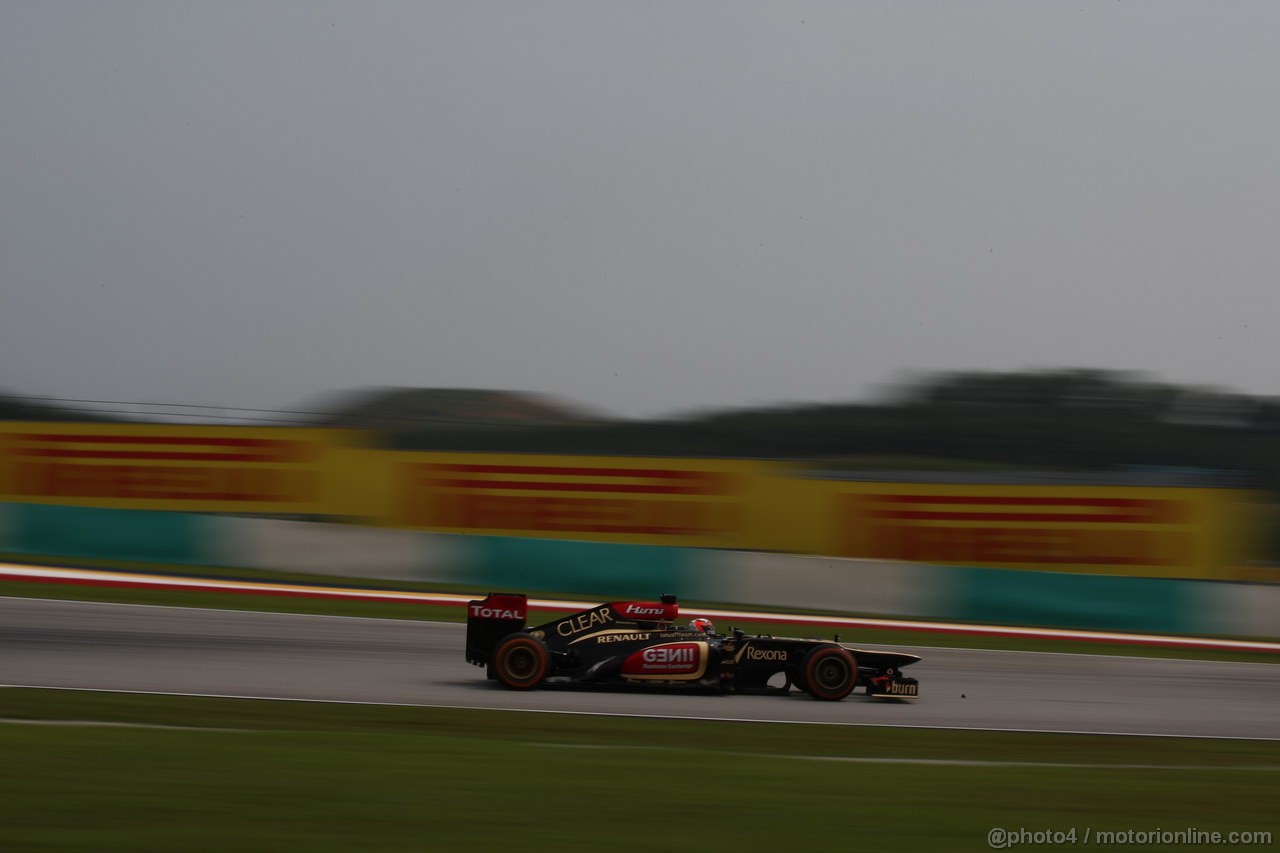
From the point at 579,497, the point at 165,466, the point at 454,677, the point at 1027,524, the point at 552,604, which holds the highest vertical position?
the point at 165,466

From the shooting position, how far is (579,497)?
669 inches

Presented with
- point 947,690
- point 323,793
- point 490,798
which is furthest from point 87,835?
point 947,690

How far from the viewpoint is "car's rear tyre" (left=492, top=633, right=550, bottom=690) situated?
8.83 m

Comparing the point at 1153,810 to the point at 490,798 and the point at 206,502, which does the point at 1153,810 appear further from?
the point at 206,502

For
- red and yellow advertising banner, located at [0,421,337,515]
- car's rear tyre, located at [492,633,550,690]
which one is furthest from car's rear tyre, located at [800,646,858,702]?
red and yellow advertising banner, located at [0,421,337,515]

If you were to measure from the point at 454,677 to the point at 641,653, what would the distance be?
1.68 m

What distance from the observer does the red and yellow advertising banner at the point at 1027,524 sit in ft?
53.4

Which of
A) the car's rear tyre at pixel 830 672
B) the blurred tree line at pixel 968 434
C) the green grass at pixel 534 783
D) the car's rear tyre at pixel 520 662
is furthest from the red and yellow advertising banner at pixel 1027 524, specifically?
the green grass at pixel 534 783

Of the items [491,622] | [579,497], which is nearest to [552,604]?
[579,497]

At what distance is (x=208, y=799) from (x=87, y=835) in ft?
2.12

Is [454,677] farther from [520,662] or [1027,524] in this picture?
[1027,524]

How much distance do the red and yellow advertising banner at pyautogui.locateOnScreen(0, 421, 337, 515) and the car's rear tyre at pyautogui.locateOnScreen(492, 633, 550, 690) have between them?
8.97 metres

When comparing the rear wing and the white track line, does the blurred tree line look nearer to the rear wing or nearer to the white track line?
the white track line

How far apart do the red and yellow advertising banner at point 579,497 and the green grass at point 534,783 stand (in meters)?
8.82
